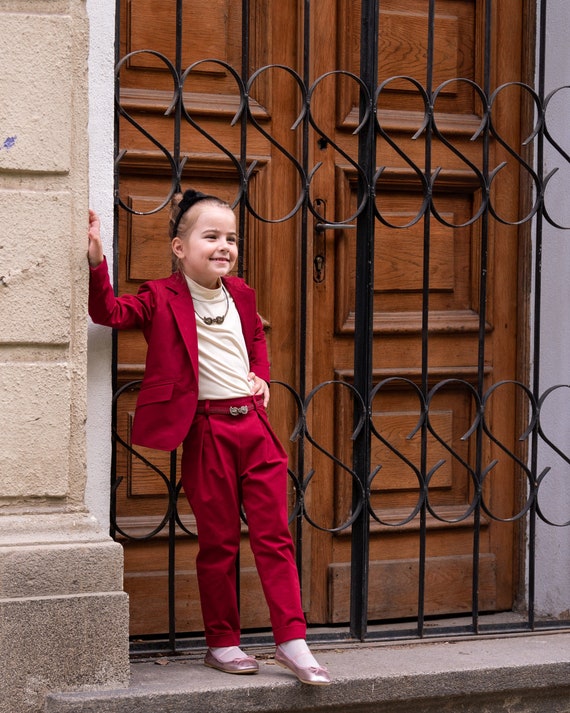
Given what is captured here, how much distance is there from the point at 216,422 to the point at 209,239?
491 millimetres

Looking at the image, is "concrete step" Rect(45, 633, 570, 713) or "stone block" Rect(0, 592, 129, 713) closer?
"stone block" Rect(0, 592, 129, 713)

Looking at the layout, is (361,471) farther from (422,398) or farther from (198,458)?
(198,458)

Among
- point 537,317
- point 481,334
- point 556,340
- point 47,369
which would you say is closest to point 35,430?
point 47,369

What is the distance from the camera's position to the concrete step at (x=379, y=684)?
3.09 m

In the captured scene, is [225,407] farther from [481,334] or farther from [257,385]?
[481,334]

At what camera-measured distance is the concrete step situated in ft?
10.1

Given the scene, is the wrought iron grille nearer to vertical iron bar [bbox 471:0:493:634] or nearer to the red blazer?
vertical iron bar [bbox 471:0:493:634]

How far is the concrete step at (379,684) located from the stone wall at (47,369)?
0.40 feet

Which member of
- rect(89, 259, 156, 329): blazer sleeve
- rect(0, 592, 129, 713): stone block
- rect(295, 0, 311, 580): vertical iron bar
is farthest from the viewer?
rect(295, 0, 311, 580): vertical iron bar

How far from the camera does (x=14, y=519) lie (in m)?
3.02

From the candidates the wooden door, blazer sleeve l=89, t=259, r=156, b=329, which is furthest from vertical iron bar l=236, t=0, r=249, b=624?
blazer sleeve l=89, t=259, r=156, b=329

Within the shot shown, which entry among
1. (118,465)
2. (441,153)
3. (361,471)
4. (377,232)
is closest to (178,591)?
(118,465)

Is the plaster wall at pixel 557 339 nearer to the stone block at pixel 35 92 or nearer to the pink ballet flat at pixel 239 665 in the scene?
the pink ballet flat at pixel 239 665

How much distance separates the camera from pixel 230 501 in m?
3.27
